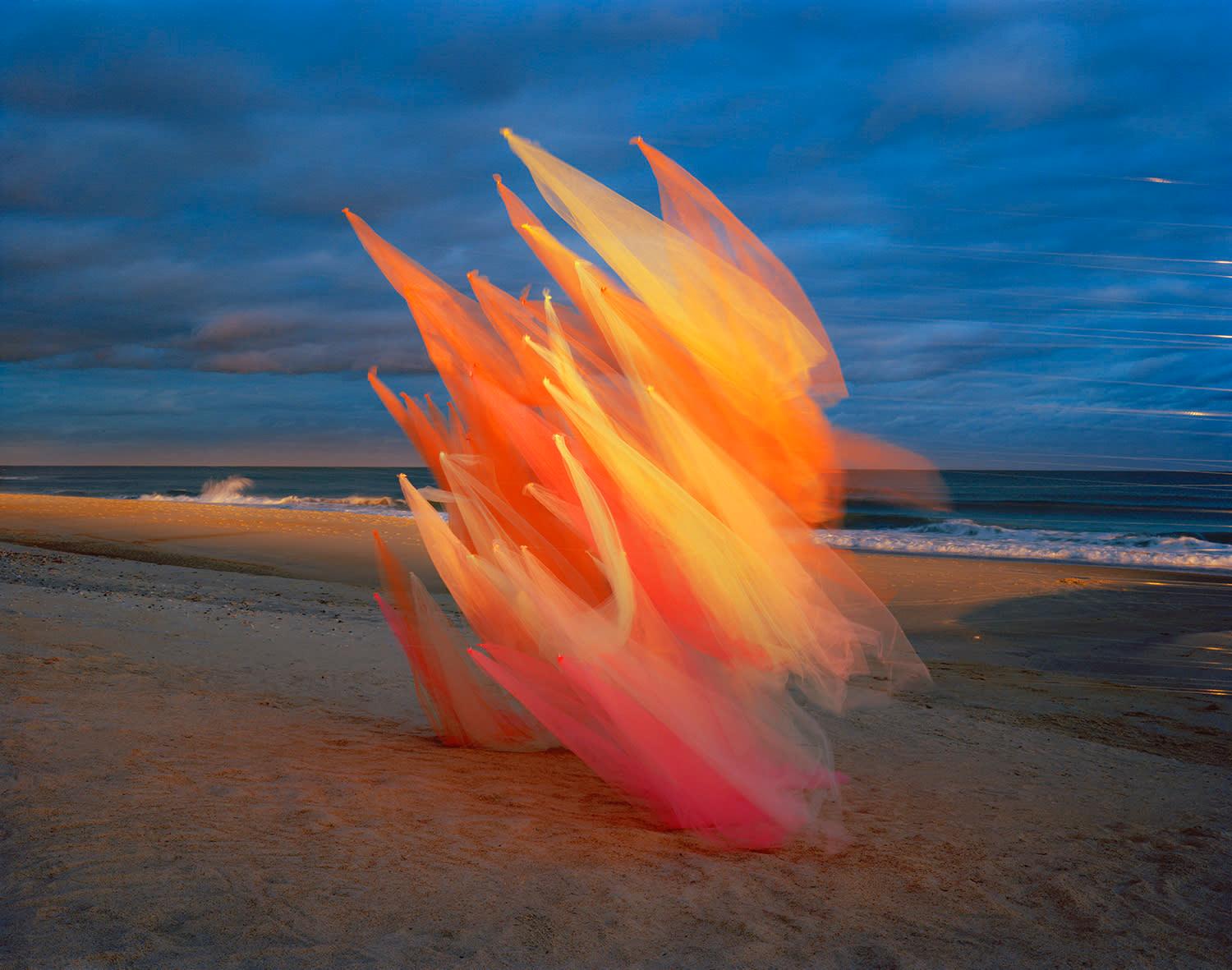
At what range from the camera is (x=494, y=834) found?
4.66m

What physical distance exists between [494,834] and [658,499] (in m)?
1.99

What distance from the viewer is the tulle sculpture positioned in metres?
4.63

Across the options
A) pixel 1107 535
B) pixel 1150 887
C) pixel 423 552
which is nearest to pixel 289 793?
pixel 1150 887

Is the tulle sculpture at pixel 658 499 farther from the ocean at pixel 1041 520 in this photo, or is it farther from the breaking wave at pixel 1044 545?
the breaking wave at pixel 1044 545

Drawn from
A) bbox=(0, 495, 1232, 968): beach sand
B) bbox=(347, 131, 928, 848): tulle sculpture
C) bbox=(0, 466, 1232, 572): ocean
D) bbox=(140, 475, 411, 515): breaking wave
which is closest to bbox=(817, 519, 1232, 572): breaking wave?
bbox=(0, 466, 1232, 572): ocean

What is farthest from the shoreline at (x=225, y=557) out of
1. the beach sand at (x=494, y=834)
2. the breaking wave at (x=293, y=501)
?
the breaking wave at (x=293, y=501)

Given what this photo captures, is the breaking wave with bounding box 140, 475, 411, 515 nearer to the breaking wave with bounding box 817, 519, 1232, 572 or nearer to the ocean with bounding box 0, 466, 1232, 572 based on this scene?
the ocean with bounding box 0, 466, 1232, 572

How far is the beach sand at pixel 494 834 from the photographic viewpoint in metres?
3.50

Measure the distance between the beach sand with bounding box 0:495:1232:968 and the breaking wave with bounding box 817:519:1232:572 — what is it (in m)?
17.9

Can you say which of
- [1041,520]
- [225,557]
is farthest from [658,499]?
[1041,520]

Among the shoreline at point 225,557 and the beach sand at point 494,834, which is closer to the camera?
the beach sand at point 494,834

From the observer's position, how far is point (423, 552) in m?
21.9

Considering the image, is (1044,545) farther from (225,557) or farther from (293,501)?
(293,501)

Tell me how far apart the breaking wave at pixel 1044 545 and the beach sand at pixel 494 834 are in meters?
17.9
